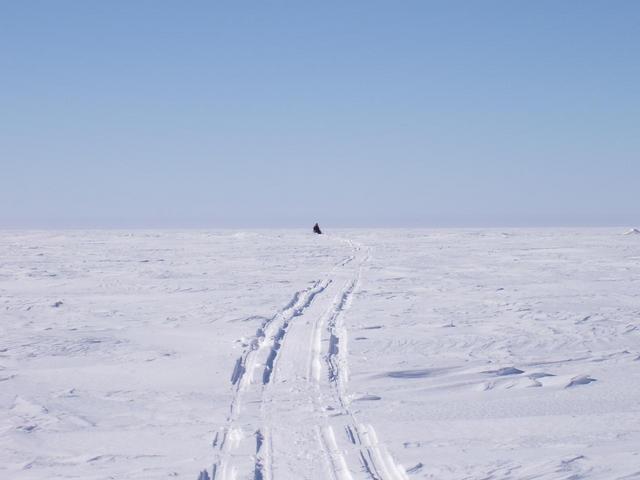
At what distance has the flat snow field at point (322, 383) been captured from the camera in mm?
4930

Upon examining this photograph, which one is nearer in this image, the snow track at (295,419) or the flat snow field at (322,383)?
the snow track at (295,419)

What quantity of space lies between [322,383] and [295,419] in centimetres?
125

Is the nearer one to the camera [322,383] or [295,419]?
[295,419]

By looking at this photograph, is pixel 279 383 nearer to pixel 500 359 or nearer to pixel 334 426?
pixel 334 426

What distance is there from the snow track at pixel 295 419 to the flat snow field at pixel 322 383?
0.07ft

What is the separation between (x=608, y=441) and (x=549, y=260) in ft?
63.1

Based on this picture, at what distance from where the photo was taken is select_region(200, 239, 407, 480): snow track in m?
4.72

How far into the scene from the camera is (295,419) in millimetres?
5805

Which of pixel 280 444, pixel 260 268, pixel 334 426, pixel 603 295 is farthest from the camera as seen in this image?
pixel 260 268

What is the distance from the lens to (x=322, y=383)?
23.1 ft

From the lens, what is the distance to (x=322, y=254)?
91.4 feet

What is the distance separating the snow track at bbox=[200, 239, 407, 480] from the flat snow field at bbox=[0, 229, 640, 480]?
0.07 feet

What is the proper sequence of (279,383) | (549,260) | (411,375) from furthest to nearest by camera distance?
(549,260) → (411,375) → (279,383)

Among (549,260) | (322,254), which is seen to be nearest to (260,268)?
(322,254)
